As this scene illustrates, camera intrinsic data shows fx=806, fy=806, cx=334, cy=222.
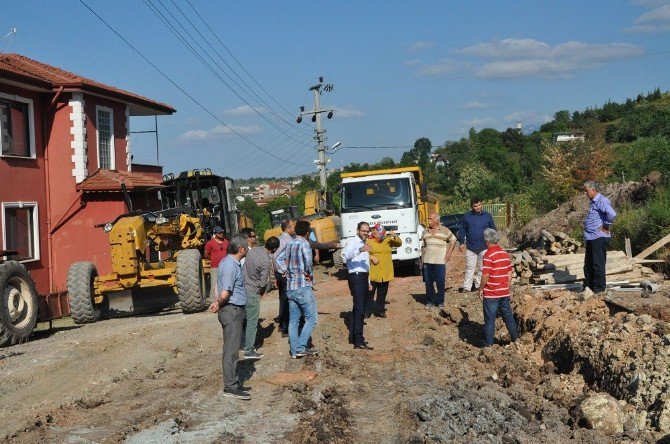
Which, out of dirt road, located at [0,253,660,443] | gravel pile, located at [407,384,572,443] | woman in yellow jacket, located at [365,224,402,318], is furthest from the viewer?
woman in yellow jacket, located at [365,224,402,318]

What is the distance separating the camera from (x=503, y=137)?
99.9 m

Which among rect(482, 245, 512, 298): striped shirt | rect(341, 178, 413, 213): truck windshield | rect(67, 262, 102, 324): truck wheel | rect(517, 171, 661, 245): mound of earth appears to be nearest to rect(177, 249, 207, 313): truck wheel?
rect(67, 262, 102, 324): truck wheel

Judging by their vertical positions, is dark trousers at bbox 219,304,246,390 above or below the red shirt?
below

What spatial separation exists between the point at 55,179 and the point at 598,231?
16192mm

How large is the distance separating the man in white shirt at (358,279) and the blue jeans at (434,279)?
2.73 m

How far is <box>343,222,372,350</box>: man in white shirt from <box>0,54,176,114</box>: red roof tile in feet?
39.7

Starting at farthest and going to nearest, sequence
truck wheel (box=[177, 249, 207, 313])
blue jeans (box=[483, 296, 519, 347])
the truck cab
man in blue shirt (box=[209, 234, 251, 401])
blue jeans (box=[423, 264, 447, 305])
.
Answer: the truck cab, truck wheel (box=[177, 249, 207, 313]), blue jeans (box=[423, 264, 447, 305]), blue jeans (box=[483, 296, 519, 347]), man in blue shirt (box=[209, 234, 251, 401])

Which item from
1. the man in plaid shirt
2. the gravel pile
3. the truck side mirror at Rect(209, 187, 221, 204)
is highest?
the truck side mirror at Rect(209, 187, 221, 204)

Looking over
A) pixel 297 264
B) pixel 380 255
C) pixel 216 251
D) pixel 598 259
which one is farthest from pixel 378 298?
pixel 598 259

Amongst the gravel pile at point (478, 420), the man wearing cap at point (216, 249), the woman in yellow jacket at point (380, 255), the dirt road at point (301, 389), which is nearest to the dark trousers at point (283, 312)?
the dirt road at point (301, 389)

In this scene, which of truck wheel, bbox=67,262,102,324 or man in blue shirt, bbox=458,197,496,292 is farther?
truck wheel, bbox=67,262,102,324

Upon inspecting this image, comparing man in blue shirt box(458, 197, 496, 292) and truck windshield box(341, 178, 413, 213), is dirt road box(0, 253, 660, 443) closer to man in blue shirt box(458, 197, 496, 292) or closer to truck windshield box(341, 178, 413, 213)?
man in blue shirt box(458, 197, 496, 292)

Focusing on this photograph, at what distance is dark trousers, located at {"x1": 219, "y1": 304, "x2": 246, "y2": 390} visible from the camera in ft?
29.0

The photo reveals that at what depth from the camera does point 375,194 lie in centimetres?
2089
